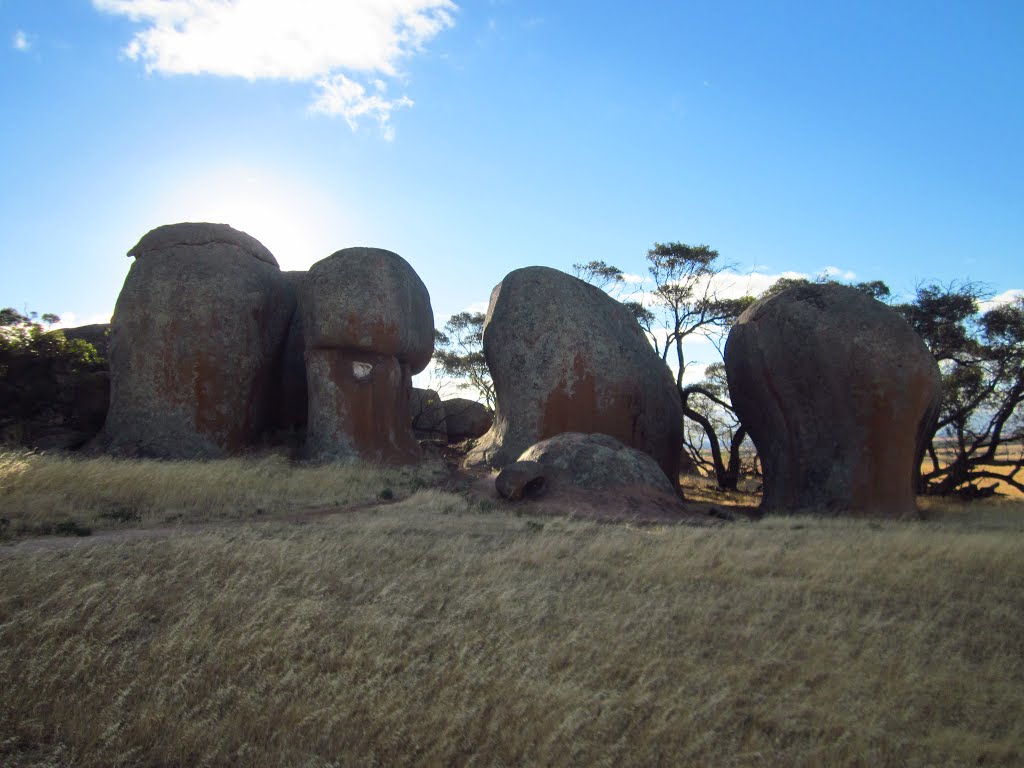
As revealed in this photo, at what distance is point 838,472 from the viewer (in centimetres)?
1081

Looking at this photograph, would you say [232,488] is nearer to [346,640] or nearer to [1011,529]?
[346,640]

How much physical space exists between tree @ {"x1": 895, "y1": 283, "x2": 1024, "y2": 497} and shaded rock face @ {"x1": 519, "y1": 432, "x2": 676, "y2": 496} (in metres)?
8.11

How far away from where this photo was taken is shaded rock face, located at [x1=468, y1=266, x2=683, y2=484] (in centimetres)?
1319

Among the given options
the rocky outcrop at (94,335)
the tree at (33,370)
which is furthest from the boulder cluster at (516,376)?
the rocky outcrop at (94,335)

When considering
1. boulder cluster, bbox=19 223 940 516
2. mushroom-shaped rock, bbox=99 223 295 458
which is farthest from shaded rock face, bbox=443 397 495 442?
mushroom-shaped rock, bbox=99 223 295 458

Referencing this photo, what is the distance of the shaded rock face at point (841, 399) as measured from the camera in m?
10.6

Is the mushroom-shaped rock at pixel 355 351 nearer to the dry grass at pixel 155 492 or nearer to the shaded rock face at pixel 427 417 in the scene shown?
the dry grass at pixel 155 492

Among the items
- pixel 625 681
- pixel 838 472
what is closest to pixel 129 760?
pixel 625 681

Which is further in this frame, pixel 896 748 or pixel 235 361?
pixel 235 361

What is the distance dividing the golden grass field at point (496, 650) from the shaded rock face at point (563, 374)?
6.10 meters

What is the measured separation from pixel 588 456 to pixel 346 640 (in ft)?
22.4

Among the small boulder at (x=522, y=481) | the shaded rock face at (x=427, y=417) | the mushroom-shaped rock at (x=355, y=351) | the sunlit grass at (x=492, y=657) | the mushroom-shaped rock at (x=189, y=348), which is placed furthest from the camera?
the shaded rock face at (x=427, y=417)

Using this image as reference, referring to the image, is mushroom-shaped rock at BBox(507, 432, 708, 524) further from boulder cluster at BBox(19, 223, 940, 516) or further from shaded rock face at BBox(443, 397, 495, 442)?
shaded rock face at BBox(443, 397, 495, 442)

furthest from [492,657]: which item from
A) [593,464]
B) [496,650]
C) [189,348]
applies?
[189,348]
